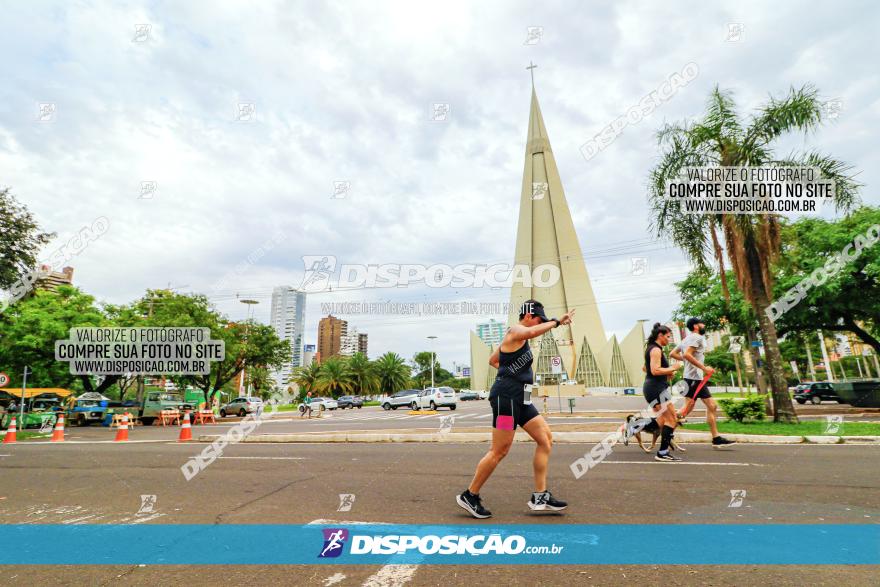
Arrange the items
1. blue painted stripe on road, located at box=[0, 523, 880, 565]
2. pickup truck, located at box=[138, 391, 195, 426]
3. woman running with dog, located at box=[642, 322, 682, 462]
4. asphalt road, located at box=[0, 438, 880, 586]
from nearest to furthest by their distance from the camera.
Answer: asphalt road, located at box=[0, 438, 880, 586] < blue painted stripe on road, located at box=[0, 523, 880, 565] < woman running with dog, located at box=[642, 322, 682, 462] < pickup truck, located at box=[138, 391, 195, 426]

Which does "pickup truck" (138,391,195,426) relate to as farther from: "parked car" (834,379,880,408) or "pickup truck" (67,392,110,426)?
"parked car" (834,379,880,408)

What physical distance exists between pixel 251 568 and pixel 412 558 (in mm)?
1064

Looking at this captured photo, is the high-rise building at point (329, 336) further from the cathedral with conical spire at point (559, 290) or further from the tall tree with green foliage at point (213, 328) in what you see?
the tall tree with green foliage at point (213, 328)

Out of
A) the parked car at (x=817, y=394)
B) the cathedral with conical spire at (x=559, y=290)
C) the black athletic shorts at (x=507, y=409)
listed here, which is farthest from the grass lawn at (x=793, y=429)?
the cathedral with conical spire at (x=559, y=290)

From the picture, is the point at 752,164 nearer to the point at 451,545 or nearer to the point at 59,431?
the point at 451,545

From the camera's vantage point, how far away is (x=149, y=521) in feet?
14.3

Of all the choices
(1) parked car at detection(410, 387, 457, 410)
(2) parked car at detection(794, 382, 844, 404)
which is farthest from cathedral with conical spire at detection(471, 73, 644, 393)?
(2) parked car at detection(794, 382, 844, 404)

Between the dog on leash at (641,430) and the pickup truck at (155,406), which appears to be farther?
the pickup truck at (155,406)

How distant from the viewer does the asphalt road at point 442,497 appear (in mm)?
2900

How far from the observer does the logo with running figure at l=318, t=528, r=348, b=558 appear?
3330mm

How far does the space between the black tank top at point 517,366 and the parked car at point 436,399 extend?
1138 inches

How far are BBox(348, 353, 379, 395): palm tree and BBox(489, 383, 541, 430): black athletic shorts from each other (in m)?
65.2

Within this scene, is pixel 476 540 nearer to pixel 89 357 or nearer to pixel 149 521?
pixel 149 521

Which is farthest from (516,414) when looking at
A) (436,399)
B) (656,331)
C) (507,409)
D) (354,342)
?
(354,342)
